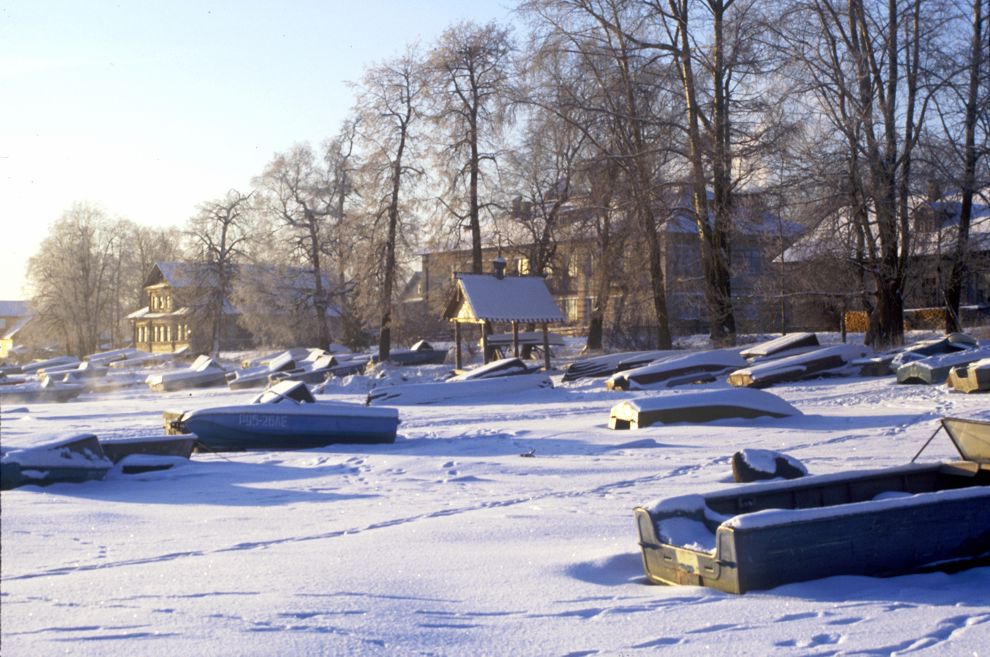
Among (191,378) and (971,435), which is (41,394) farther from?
(971,435)

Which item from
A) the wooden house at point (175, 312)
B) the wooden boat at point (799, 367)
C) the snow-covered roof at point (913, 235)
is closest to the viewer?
the wooden boat at point (799, 367)

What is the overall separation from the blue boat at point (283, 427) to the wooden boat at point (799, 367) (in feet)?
35.5

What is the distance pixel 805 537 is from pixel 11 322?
10052 centimetres

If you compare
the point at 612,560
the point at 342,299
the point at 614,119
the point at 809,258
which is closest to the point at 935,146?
the point at 809,258

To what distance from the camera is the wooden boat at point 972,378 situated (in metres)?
18.9

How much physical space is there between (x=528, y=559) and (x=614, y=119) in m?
27.5

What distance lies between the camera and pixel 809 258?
29.1m

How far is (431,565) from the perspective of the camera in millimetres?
7449

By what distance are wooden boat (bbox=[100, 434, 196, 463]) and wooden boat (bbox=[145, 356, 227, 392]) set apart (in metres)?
25.9

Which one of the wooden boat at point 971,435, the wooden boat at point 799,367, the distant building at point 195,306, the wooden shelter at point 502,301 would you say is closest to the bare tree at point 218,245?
the distant building at point 195,306

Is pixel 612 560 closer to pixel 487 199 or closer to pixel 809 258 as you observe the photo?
pixel 809 258

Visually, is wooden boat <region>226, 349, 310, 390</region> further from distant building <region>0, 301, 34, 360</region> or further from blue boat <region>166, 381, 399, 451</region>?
distant building <region>0, 301, 34, 360</region>

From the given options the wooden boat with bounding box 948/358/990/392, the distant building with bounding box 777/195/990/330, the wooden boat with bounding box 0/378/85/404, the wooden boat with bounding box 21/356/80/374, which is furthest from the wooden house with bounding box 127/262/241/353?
the wooden boat with bounding box 948/358/990/392

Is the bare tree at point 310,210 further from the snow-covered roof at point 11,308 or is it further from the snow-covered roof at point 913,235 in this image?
the snow-covered roof at point 11,308
